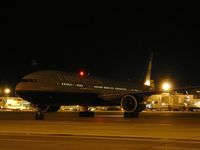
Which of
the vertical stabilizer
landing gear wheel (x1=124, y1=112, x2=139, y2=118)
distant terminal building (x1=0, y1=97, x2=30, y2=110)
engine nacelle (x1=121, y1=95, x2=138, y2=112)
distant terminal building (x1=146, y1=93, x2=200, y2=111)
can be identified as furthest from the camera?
distant terminal building (x1=0, y1=97, x2=30, y2=110)

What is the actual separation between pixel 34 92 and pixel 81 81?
663 cm

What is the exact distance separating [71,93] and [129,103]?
5299mm

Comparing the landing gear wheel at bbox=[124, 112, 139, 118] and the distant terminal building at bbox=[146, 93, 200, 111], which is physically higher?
the distant terminal building at bbox=[146, 93, 200, 111]

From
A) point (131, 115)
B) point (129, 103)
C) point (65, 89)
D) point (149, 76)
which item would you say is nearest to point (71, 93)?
point (65, 89)

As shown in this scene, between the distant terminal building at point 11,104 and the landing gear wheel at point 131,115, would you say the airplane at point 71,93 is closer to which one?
the landing gear wheel at point 131,115

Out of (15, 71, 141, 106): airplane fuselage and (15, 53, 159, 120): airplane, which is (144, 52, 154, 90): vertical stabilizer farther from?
(15, 53, 159, 120): airplane

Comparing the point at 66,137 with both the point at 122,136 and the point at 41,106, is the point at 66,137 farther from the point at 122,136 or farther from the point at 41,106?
the point at 41,106

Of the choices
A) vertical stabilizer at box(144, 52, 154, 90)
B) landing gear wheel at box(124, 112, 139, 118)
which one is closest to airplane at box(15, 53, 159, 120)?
landing gear wheel at box(124, 112, 139, 118)

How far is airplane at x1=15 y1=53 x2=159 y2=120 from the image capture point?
126 feet

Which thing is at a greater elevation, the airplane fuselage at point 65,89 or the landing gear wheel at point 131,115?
the airplane fuselage at point 65,89

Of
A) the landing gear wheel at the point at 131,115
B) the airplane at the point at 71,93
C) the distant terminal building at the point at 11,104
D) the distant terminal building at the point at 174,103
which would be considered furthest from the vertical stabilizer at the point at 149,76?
the distant terminal building at the point at 11,104

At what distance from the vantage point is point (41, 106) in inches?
1575

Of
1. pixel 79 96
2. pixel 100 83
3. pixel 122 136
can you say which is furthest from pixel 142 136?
pixel 100 83

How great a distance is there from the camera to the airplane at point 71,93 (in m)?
38.4
